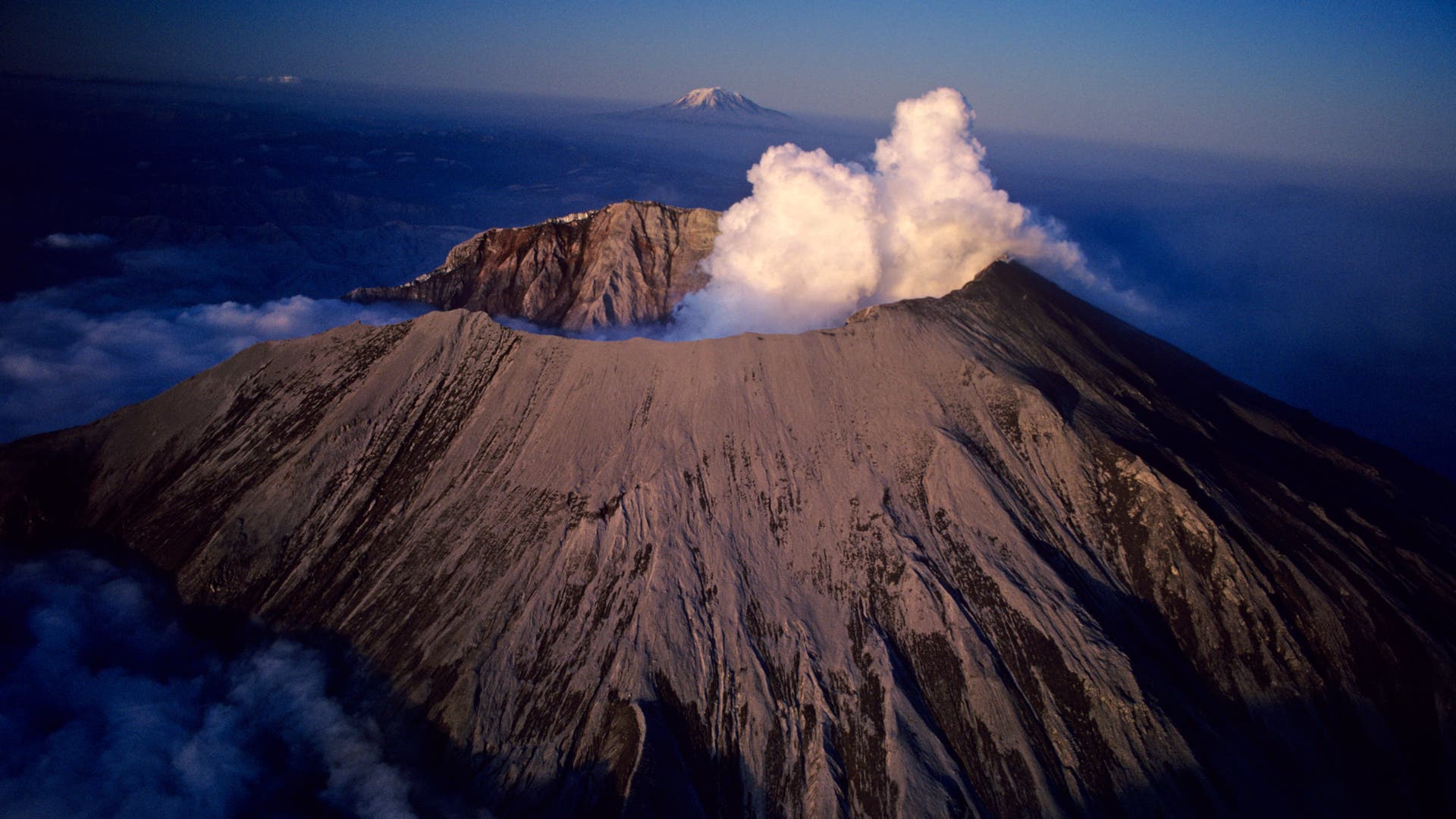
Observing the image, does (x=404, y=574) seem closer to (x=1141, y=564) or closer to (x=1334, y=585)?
(x=1141, y=564)

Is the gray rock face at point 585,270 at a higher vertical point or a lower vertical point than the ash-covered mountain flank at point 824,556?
higher

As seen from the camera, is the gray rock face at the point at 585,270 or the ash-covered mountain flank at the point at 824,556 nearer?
the ash-covered mountain flank at the point at 824,556

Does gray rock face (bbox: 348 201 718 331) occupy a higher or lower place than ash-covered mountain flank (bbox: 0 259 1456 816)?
higher

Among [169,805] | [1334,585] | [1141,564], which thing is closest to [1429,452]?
[1334,585]

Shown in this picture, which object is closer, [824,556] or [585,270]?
[824,556]

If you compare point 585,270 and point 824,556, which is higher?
Result: point 585,270
